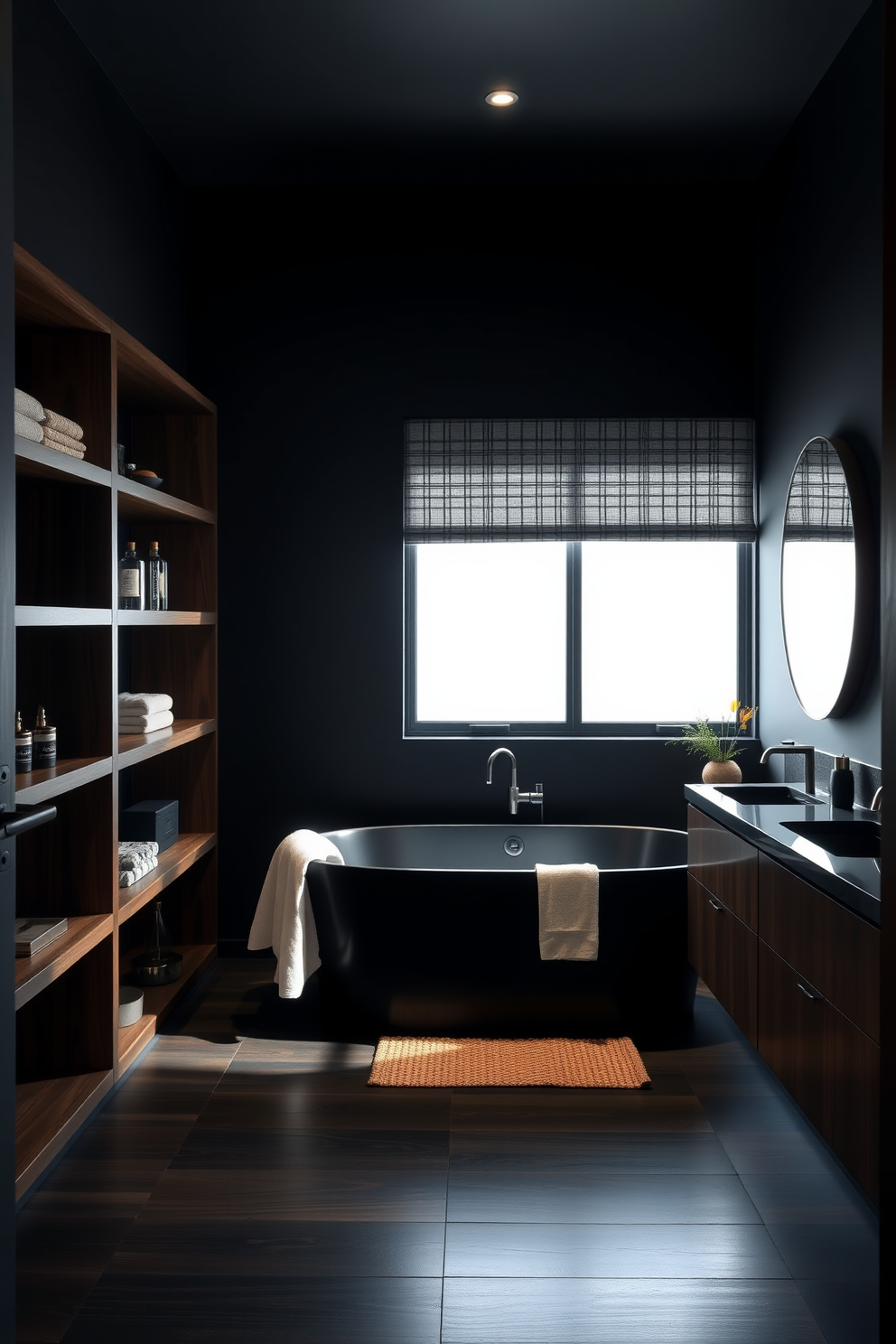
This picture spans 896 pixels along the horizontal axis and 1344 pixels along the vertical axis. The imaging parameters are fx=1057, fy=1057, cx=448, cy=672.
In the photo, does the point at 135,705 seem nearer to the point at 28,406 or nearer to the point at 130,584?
the point at 130,584

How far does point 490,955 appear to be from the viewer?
3.43 metres

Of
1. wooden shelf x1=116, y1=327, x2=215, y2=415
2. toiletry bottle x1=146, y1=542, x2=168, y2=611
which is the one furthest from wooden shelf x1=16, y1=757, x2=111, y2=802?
wooden shelf x1=116, y1=327, x2=215, y2=415

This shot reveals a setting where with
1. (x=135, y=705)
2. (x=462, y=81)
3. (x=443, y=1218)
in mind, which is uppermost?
(x=462, y=81)

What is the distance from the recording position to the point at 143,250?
3.91 metres

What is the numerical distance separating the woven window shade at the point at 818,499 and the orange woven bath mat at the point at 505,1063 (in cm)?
177

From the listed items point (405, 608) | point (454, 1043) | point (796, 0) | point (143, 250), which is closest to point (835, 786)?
point (454, 1043)

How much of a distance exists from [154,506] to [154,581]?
10.4 inches

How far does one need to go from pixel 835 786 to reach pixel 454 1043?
4.74ft

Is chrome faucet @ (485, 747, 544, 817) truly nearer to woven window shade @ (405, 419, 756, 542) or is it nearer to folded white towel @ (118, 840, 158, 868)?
woven window shade @ (405, 419, 756, 542)

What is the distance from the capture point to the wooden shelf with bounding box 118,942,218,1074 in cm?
322

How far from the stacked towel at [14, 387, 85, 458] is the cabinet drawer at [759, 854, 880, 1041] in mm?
2036

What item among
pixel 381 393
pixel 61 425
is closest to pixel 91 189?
pixel 61 425

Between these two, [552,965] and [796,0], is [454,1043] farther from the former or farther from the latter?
[796,0]

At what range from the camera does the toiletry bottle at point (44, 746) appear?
108 inches
